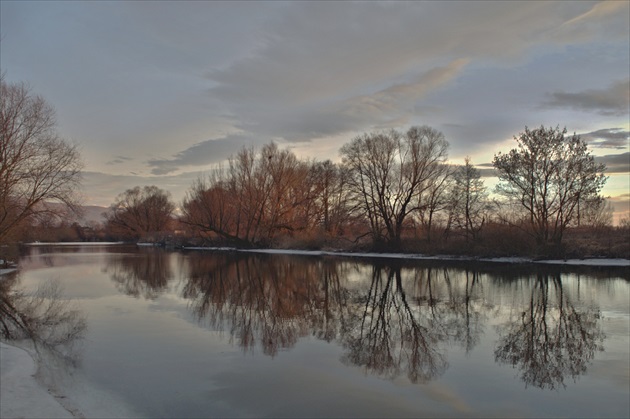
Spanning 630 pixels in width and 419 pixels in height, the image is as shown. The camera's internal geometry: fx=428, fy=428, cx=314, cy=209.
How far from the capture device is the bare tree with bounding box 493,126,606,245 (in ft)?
102

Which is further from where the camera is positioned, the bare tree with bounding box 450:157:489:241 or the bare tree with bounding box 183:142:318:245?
the bare tree with bounding box 183:142:318:245

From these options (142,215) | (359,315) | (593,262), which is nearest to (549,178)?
(593,262)

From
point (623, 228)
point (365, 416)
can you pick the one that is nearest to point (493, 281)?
point (365, 416)

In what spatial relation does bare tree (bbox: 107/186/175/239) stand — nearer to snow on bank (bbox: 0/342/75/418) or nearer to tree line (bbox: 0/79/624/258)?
tree line (bbox: 0/79/624/258)

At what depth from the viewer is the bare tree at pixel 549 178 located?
3098 centimetres

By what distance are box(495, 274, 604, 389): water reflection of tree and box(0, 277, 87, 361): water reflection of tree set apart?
8532mm

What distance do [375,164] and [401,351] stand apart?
122 feet

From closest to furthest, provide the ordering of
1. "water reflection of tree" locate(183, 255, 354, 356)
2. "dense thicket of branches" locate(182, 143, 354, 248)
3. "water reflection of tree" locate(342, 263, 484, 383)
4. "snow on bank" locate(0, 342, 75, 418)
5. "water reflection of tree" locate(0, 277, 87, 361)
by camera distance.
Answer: "snow on bank" locate(0, 342, 75, 418)
"water reflection of tree" locate(342, 263, 484, 383)
"water reflection of tree" locate(0, 277, 87, 361)
"water reflection of tree" locate(183, 255, 354, 356)
"dense thicket of branches" locate(182, 143, 354, 248)

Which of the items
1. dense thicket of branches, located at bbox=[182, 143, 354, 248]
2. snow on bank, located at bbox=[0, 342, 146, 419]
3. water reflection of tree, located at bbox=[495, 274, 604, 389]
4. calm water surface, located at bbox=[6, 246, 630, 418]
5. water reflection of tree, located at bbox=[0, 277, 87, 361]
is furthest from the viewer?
dense thicket of branches, located at bbox=[182, 143, 354, 248]

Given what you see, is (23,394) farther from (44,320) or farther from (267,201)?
(267,201)

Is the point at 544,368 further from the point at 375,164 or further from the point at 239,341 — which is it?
the point at 375,164

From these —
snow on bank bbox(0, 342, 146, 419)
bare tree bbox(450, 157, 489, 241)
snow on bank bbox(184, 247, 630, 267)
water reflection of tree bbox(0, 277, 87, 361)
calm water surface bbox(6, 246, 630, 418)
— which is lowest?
water reflection of tree bbox(0, 277, 87, 361)

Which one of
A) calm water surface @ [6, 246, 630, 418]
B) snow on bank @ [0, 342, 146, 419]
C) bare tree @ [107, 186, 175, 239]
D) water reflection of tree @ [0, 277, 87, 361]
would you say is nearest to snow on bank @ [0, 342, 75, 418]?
snow on bank @ [0, 342, 146, 419]

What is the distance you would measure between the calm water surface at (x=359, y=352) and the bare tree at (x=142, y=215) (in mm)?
96952
